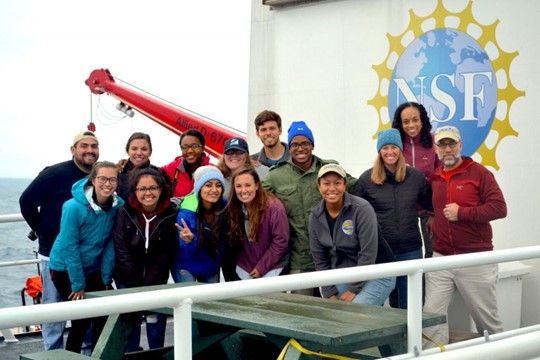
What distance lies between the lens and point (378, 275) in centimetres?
→ 353

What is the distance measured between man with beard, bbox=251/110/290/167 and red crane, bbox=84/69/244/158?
12.3 metres

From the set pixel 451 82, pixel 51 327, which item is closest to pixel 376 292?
pixel 51 327

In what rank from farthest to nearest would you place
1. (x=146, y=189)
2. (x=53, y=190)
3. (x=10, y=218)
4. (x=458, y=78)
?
(x=10, y=218)
(x=458, y=78)
(x=53, y=190)
(x=146, y=189)

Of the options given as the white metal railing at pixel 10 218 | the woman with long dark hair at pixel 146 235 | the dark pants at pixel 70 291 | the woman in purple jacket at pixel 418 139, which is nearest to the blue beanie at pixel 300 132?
the woman in purple jacket at pixel 418 139

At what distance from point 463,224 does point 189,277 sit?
1733mm

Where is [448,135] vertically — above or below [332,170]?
above

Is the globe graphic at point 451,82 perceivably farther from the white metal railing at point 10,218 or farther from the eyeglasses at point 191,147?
the white metal railing at point 10,218

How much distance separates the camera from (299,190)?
552cm

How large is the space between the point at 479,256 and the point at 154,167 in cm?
234

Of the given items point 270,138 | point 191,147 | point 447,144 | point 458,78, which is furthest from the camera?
point 458,78

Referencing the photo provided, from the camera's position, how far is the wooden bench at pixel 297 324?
3.58 m

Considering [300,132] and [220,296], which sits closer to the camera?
[220,296]

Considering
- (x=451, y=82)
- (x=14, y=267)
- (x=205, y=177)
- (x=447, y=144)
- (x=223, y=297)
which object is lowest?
(x=14, y=267)

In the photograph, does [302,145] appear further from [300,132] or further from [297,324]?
[297,324]
